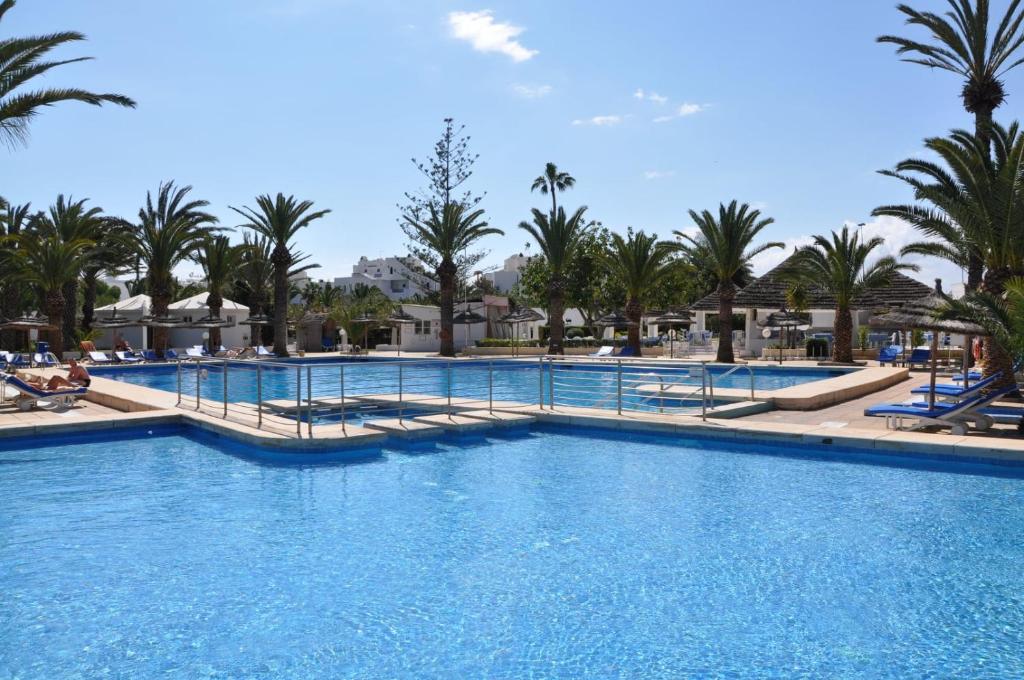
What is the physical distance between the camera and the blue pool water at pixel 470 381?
1639 cm

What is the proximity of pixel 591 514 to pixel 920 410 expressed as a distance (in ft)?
20.9

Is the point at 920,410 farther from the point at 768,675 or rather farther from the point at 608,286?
the point at 608,286

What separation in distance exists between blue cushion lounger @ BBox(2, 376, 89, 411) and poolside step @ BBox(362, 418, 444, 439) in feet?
22.8

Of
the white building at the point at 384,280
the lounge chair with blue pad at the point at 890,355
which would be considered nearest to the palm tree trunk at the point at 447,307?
the lounge chair with blue pad at the point at 890,355

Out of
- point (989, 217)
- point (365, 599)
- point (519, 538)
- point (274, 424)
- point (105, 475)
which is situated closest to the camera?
point (365, 599)

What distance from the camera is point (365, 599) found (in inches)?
229

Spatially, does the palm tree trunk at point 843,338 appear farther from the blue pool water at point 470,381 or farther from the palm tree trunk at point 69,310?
the palm tree trunk at point 69,310

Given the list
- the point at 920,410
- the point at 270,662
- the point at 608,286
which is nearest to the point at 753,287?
the point at 608,286

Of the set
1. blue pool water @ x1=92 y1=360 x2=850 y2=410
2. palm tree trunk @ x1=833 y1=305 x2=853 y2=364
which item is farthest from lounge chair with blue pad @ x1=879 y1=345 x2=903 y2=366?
blue pool water @ x1=92 y1=360 x2=850 y2=410

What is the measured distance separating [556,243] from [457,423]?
24829mm

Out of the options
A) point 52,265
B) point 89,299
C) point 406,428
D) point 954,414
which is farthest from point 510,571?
point 89,299

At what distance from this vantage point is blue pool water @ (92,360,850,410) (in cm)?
1639

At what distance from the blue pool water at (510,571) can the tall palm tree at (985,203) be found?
24.0 feet

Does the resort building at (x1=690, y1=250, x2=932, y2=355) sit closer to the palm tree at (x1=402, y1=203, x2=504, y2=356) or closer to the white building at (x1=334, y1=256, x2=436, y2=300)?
the palm tree at (x1=402, y1=203, x2=504, y2=356)
